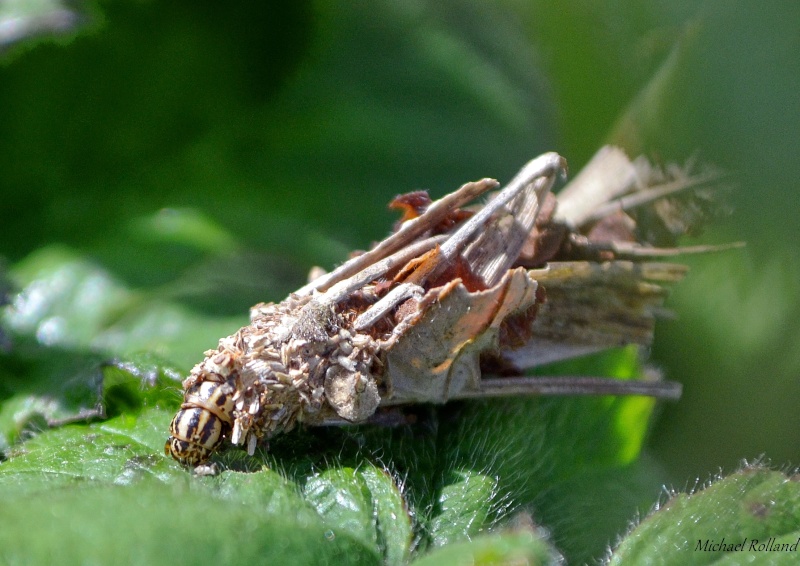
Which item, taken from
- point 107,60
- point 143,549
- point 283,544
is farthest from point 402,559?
point 107,60

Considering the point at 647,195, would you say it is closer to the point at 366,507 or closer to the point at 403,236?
the point at 403,236

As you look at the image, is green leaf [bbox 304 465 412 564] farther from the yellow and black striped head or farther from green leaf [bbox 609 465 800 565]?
green leaf [bbox 609 465 800 565]

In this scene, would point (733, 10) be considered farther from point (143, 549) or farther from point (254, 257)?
point (143, 549)

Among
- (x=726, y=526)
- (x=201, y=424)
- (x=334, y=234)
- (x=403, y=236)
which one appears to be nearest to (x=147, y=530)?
(x=201, y=424)

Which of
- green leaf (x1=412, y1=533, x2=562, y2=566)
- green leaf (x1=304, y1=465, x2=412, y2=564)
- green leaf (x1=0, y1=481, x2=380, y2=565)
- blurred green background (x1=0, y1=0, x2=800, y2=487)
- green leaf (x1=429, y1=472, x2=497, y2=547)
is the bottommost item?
green leaf (x1=429, y1=472, x2=497, y2=547)

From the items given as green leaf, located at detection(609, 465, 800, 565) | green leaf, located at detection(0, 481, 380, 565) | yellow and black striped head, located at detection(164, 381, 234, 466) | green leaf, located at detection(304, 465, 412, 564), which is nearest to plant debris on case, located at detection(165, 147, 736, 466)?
yellow and black striped head, located at detection(164, 381, 234, 466)

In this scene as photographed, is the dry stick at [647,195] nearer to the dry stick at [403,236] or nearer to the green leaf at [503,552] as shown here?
the dry stick at [403,236]
